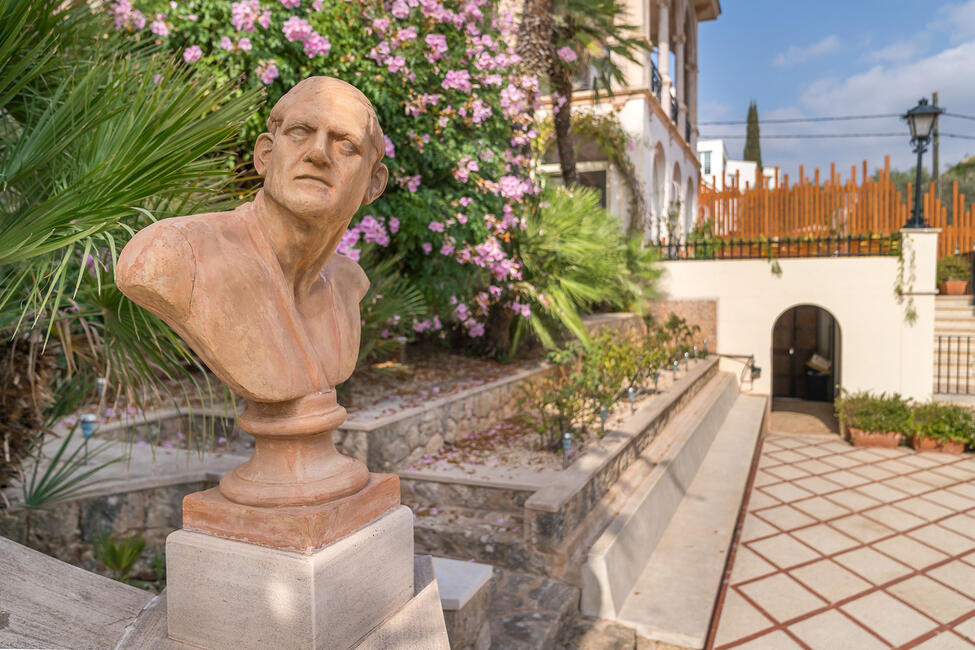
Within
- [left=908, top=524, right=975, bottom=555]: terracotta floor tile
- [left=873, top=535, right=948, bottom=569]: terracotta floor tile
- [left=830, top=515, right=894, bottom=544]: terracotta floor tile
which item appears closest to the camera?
[left=873, top=535, right=948, bottom=569]: terracotta floor tile

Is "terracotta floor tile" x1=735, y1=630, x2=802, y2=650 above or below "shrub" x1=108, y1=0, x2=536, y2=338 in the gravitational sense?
below

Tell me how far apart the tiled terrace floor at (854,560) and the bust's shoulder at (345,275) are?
2.76 m

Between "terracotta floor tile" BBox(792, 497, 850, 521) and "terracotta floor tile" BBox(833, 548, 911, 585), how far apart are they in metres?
0.70

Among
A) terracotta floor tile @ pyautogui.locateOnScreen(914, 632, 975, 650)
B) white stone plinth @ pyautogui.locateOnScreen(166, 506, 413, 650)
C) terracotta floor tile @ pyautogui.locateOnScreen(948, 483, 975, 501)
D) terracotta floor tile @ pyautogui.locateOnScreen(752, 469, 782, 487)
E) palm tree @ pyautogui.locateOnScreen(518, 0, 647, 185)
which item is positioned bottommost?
terracotta floor tile @ pyautogui.locateOnScreen(948, 483, 975, 501)

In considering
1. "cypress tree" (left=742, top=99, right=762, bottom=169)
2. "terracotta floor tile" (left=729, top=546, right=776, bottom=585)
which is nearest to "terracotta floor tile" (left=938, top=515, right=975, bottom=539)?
"terracotta floor tile" (left=729, top=546, right=776, bottom=585)

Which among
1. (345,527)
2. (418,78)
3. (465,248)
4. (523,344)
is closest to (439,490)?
(465,248)

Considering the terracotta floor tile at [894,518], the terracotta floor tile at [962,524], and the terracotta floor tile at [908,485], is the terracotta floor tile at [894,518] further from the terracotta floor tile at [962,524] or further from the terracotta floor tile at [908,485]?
the terracotta floor tile at [908,485]

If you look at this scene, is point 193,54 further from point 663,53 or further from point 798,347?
point 798,347

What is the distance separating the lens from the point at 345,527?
4.80 ft

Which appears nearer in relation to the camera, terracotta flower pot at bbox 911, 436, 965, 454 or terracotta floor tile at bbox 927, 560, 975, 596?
terracotta floor tile at bbox 927, 560, 975, 596

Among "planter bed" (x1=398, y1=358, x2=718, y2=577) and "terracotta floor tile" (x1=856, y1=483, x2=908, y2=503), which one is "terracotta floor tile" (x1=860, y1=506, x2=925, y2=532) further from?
"planter bed" (x1=398, y1=358, x2=718, y2=577)

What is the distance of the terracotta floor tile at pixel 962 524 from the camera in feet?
15.8

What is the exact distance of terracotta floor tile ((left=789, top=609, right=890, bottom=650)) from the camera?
128 inches

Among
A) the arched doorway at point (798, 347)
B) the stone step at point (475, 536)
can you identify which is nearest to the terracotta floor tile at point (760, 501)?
the stone step at point (475, 536)
